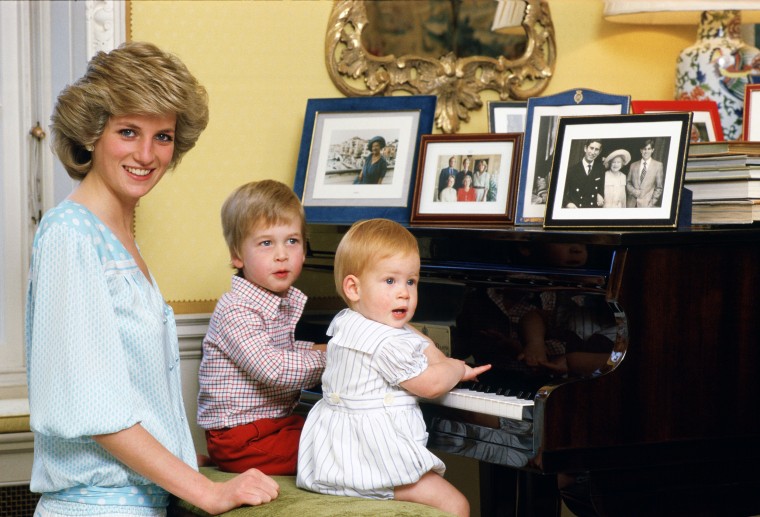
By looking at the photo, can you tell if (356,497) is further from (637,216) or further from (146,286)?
(637,216)

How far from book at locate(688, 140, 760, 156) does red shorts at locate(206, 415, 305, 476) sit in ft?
4.07

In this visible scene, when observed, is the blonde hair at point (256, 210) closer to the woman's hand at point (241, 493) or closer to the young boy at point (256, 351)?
the young boy at point (256, 351)

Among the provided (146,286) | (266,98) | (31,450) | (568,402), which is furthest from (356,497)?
(266,98)

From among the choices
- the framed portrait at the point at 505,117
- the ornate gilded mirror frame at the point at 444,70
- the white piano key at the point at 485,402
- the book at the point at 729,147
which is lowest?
the white piano key at the point at 485,402

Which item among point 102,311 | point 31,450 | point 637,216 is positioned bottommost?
point 31,450

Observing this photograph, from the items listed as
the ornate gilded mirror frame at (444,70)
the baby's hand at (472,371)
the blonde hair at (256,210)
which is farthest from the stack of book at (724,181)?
the ornate gilded mirror frame at (444,70)

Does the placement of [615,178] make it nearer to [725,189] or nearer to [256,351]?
[725,189]

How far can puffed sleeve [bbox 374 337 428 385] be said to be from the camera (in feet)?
7.03

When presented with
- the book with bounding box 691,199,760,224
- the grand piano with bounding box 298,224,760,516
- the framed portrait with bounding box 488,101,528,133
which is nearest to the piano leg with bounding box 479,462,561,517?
the grand piano with bounding box 298,224,760,516

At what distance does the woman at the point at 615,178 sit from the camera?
2.39 m

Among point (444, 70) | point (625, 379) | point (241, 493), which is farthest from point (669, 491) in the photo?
point (444, 70)

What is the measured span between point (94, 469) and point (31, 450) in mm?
1325

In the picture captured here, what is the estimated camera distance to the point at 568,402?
6.91 feet

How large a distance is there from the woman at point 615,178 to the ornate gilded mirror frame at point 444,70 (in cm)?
115
